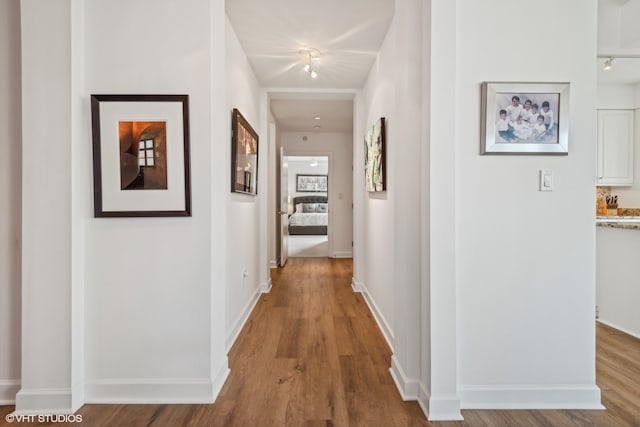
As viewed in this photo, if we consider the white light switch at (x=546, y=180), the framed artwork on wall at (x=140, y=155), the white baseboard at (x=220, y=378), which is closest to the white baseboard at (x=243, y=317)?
the white baseboard at (x=220, y=378)

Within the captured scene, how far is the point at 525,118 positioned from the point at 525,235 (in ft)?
2.11

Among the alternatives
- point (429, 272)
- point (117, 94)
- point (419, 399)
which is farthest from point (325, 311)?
point (117, 94)

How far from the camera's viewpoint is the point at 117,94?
183 centimetres

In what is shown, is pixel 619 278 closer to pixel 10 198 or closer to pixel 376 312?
pixel 376 312

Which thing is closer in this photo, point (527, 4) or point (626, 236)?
point (527, 4)

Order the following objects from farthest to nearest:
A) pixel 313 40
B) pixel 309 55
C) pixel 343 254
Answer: pixel 343 254 < pixel 309 55 < pixel 313 40

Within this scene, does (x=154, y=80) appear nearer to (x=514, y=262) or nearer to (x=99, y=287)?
(x=99, y=287)

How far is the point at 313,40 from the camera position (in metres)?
2.94

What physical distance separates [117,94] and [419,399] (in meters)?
2.40

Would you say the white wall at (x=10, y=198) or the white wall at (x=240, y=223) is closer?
the white wall at (x=10, y=198)

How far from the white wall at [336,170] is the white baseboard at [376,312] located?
2.45 metres

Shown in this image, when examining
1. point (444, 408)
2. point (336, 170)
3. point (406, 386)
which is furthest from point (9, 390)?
point (336, 170)

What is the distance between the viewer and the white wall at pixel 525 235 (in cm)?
180

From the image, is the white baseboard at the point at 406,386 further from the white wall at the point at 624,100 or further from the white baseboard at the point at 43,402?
the white wall at the point at 624,100
